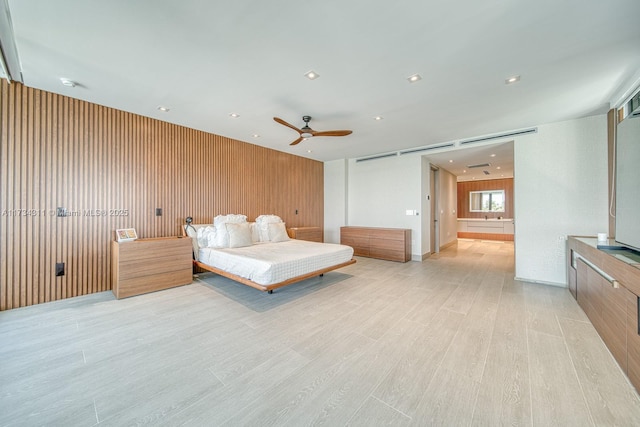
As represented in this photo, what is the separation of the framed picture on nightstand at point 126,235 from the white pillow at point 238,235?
1387mm

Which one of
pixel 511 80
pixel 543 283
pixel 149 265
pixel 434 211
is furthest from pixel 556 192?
pixel 149 265

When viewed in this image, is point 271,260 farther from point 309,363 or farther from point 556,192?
point 556,192

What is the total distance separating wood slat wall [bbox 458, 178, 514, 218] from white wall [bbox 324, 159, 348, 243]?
7000mm

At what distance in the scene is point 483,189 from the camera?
34.3 ft

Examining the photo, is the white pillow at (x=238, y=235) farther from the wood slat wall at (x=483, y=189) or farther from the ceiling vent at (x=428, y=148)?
the wood slat wall at (x=483, y=189)

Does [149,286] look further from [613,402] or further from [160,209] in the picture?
[613,402]

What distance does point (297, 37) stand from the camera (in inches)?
84.2

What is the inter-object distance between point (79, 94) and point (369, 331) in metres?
4.91

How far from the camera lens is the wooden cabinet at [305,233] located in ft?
20.0

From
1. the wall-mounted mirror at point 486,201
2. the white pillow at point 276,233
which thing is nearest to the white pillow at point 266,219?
the white pillow at point 276,233

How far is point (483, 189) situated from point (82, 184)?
42.3 ft

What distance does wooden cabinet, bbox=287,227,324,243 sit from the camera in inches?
240

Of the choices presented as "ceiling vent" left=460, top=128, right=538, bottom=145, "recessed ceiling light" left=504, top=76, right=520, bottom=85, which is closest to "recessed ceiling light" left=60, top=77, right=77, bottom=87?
"recessed ceiling light" left=504, top=76, right=520, bottom=85

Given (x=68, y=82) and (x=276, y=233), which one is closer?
(x=68, y=82)
